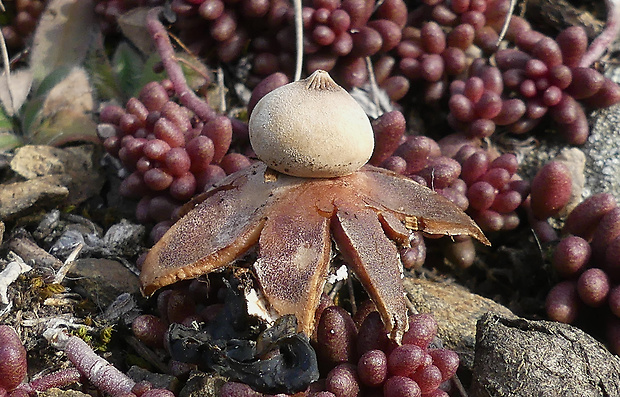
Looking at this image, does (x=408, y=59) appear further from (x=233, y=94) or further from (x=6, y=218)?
(x=6, y=218)

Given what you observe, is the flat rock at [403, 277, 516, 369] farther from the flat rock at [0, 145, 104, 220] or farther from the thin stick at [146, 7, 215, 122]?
the flat rock at [0, 145, 104, 220]

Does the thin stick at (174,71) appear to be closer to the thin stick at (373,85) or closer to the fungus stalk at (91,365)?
the thin stick at (373,85)

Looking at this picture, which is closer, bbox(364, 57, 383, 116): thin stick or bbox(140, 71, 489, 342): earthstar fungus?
bbox(140, 71, 489, 342): earthstar fungus

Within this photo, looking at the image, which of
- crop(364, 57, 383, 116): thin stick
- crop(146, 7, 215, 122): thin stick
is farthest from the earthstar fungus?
crop(364, 57, 383, 116): thin stick

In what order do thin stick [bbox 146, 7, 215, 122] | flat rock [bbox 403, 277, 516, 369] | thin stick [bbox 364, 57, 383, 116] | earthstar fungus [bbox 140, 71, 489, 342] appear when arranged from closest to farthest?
earthstar fungus [bbox 140, 71, 489, 342] < flat rock [bbox 403, 277, 516, 369] < thin stick [bbox 146, 7, 215, 122] < thin stick [bbox 364, 57, 383, 116]

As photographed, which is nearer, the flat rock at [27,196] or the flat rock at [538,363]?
the flat rock at [538,363]

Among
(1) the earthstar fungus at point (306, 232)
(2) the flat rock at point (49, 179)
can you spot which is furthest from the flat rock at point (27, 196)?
(1) the earthstar fungus at point (306, 232)

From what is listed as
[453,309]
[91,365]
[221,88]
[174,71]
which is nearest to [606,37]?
[453,309]
